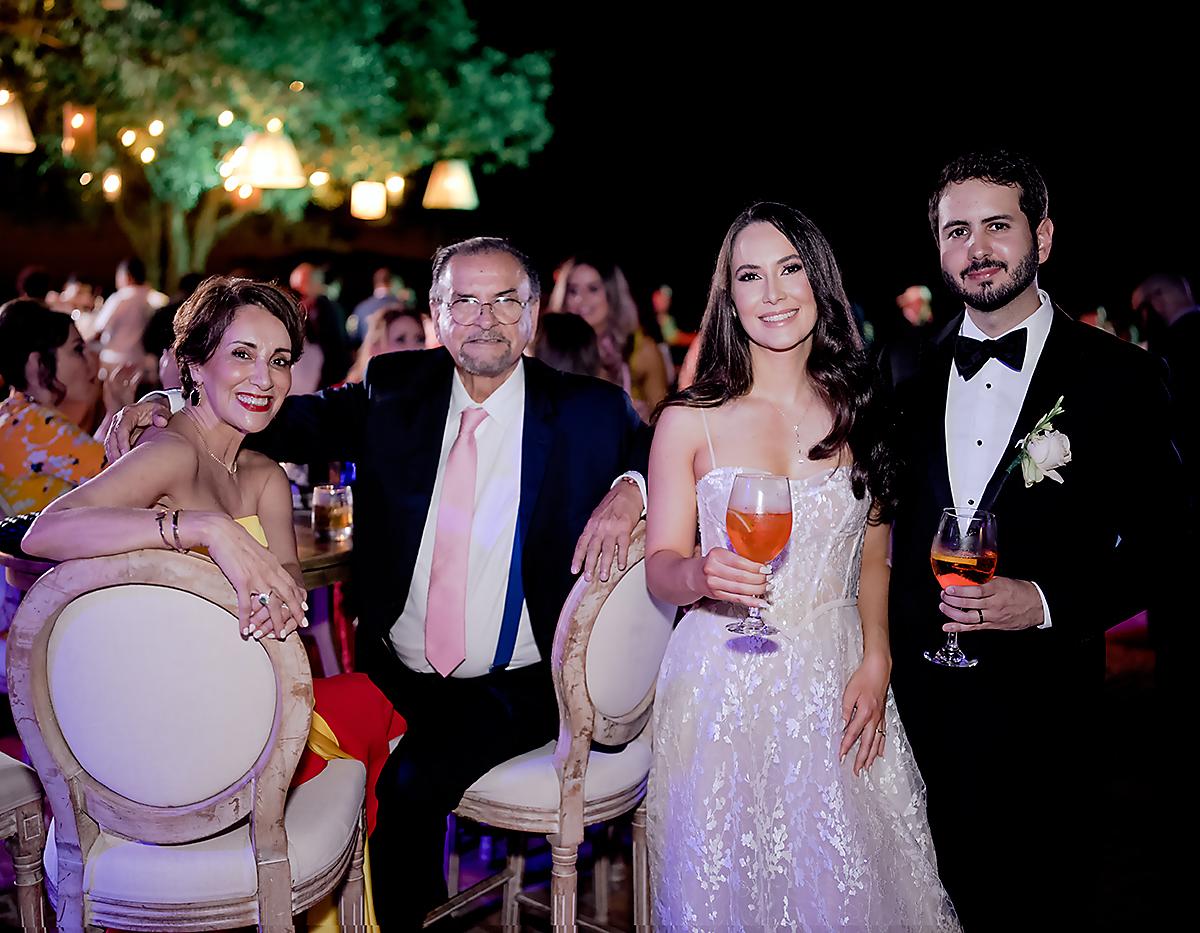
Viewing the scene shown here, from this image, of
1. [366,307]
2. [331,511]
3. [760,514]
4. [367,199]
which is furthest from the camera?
[367,199]

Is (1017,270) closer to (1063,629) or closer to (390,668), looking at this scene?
(1063,629)

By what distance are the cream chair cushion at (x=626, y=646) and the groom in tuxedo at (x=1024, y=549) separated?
55 cm

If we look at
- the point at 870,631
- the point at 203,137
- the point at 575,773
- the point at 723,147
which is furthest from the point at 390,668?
the point at 723,147

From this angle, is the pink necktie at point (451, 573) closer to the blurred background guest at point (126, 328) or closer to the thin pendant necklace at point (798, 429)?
the thin pendant necklace at point (798, 429)

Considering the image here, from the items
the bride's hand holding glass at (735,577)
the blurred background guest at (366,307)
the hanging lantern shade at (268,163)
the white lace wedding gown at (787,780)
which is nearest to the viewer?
the bride's hand holding glass at (735,577)

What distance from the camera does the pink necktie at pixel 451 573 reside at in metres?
2.71

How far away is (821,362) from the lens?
2355 mm

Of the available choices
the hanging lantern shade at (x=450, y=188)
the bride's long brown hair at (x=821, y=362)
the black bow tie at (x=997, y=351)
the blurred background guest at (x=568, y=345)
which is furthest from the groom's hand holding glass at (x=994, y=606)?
the hanging lantern shade at (x=450, y=188)

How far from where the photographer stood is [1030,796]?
2.26 metres

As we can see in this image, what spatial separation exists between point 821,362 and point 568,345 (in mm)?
2423

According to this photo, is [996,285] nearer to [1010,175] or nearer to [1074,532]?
[1010,175]

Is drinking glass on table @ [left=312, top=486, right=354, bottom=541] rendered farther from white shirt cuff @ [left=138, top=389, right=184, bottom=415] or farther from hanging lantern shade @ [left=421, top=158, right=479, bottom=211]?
hanging lantern shade @ [left=421, top=158, right=479, bottom=211]

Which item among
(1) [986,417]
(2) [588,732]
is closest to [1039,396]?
(1) [986,417]

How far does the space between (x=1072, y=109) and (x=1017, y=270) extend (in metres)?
11.6
